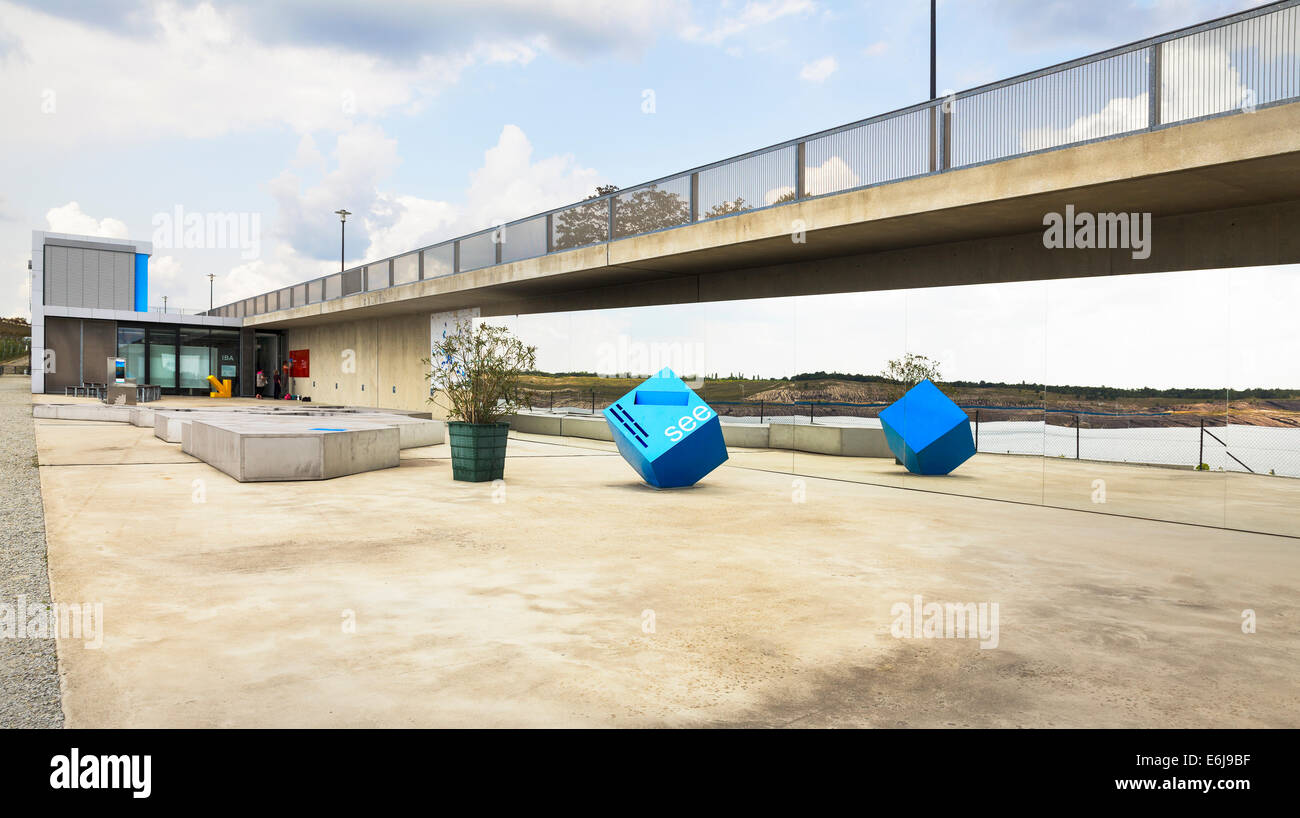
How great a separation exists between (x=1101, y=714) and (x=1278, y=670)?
5.09 feet

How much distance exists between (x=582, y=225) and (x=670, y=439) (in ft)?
31.7

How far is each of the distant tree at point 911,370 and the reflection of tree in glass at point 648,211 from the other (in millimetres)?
5631

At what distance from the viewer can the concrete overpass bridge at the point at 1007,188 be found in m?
9.21

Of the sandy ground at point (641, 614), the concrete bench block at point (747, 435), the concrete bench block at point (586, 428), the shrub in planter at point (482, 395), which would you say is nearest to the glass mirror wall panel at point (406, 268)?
the concrete bench block at point (586, 428)

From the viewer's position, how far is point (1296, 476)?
9680mm

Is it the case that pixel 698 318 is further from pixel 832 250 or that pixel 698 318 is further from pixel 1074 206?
pixel 1074 206

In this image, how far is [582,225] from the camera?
20094 millimetres

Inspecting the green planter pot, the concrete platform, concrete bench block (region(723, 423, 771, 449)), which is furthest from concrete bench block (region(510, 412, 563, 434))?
the green planter pot

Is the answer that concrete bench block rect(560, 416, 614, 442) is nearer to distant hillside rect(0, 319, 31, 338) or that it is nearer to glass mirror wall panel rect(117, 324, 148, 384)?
glass mirror wall panel rect(117, 324, 148, 384)

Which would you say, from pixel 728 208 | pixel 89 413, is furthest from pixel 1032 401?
pixel 89 413

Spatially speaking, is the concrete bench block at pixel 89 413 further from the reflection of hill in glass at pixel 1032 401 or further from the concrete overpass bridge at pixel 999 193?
the reflection of hill in glass at pixel 1032 401

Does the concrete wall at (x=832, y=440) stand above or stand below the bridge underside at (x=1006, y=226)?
below

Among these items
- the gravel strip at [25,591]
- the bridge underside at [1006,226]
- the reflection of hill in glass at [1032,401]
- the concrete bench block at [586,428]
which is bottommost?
the gravel strip at [25,591]

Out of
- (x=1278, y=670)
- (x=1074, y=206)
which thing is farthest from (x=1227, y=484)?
(x=1278, y=670)
